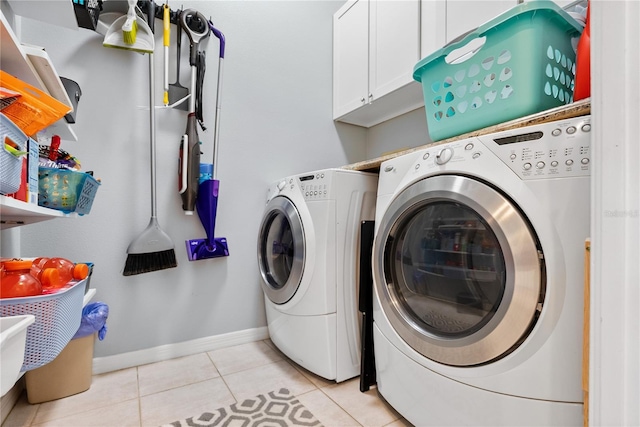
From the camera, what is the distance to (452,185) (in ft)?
2.85

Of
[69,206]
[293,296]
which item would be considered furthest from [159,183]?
[293,296]

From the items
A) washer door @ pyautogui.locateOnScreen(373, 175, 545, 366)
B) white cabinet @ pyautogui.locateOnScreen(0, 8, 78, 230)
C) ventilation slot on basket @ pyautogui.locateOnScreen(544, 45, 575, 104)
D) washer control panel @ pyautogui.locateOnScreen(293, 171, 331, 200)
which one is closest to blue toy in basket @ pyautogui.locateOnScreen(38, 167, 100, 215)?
white cabinet @ pyautogui.locateOnScreen(0, 8, 78, 230)

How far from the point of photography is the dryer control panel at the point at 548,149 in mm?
690

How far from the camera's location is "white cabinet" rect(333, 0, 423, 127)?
159 cm

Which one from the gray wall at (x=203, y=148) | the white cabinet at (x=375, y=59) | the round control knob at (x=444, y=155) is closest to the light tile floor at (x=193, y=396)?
the gray wall at (x=203, y=148)

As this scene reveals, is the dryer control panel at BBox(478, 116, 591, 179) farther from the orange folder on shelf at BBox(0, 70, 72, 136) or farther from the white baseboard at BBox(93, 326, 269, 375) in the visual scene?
the white baseboard at BBox(93, 326, 269, 375)

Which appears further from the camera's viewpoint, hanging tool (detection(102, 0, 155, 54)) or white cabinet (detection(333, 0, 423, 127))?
white cabinet (detection(333, 0, 423, 127))

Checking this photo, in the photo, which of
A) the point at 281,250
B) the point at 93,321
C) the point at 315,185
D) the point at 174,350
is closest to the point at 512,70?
the point at 315,185

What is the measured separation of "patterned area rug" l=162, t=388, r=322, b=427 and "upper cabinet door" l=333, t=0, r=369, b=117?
163 centimetres

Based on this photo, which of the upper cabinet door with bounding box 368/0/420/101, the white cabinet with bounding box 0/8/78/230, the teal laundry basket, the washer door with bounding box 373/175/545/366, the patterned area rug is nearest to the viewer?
the white cabinet with bounding box 0/8/78/230

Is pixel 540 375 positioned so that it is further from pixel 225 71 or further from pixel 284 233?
pixel 225 71

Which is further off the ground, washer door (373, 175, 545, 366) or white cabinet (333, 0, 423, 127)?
white cabinet (333, 0, 423, 127)

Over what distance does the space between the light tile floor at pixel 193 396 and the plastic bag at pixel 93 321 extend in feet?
0.83
